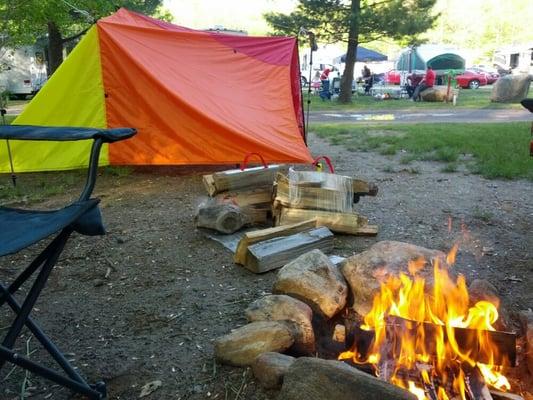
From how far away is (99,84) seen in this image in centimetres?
550

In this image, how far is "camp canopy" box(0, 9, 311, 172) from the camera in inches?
215

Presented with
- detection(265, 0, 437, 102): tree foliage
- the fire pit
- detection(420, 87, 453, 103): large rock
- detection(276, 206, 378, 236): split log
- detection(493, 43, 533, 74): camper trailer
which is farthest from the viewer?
detection(493, 43, 533, 74): camper trailer

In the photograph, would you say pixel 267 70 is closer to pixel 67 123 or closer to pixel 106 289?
pixel 67 123

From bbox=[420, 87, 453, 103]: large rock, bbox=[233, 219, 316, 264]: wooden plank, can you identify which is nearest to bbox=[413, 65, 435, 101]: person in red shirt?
bbox=[420, 87, 453, 103]: large rock

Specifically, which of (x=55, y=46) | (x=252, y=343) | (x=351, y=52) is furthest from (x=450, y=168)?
(x=351, y=52)

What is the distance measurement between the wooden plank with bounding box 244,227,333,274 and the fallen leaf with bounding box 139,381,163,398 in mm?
1152

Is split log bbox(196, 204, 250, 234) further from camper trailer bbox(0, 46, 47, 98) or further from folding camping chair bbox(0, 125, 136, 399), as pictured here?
camper trailer bbox(0, 46, 47, 98)

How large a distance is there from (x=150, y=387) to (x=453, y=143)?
275 inches

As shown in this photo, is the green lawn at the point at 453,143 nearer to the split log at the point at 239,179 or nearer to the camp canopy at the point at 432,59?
the split log at the point at 239,179

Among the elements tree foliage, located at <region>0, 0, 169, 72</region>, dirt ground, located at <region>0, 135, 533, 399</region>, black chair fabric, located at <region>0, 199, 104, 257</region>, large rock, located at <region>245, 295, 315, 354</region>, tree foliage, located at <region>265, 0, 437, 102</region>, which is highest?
tree foliage, located at <region>265, 0, 437, 102</region>

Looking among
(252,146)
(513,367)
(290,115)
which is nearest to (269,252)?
(513,367)

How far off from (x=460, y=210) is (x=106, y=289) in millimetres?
3153

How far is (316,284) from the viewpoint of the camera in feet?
7.98

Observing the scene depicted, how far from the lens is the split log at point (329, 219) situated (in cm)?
368
